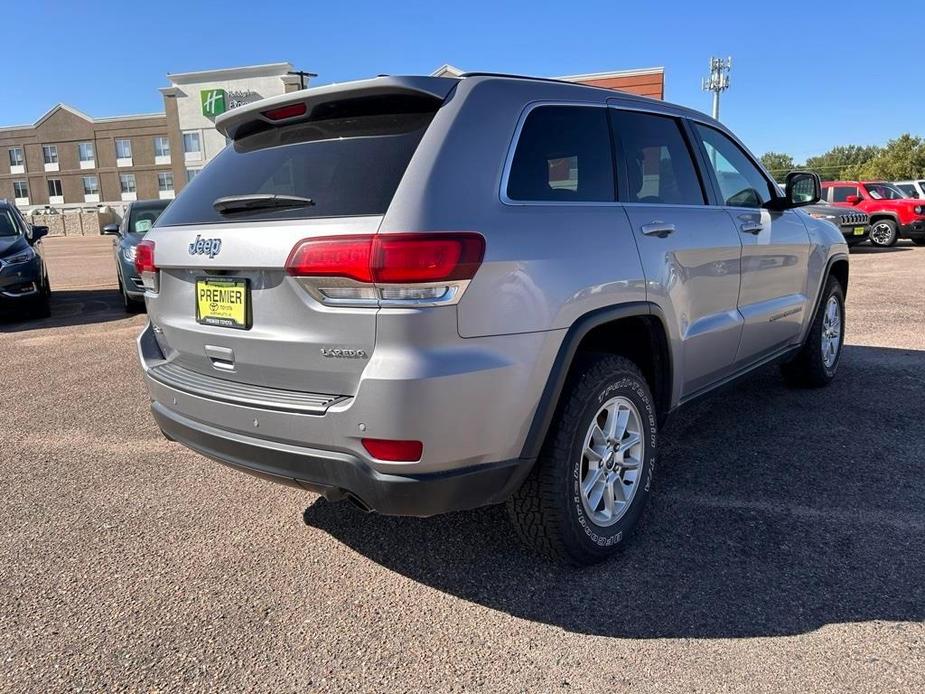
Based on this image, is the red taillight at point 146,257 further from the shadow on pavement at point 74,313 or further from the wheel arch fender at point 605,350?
the shadow on pavement at point 74,313

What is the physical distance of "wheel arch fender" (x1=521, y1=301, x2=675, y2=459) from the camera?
249 cm

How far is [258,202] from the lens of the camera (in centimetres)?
259

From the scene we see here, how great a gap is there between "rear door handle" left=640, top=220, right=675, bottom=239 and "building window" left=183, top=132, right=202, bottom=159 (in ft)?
175

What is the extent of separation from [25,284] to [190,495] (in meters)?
7.28

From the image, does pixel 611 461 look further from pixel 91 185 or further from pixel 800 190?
pixel 91 185

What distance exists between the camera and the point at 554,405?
8.29 ft

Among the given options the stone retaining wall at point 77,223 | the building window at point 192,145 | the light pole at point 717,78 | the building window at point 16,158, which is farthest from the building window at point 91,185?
the light pole at point 717,78

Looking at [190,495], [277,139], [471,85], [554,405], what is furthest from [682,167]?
[190,495]

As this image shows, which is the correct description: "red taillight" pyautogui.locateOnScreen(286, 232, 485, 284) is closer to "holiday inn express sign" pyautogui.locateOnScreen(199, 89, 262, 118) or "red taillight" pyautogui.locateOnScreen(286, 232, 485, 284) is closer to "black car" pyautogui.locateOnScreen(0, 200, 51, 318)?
"black car" pyautogui.locateOnScreen(0, 200, 51, 318)

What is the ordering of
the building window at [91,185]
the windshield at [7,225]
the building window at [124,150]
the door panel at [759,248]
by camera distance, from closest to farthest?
the door panel at [759,248] → the windshield at [7,225] → the building window at [124,150] → the building window at [91,185]

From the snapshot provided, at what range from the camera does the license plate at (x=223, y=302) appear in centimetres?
255

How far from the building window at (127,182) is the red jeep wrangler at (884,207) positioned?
59967 millimetres

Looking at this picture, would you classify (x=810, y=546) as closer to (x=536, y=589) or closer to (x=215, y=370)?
(x=536, y=589)

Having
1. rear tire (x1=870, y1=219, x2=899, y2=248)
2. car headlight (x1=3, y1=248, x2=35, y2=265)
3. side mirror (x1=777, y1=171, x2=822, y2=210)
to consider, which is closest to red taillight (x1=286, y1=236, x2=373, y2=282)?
side mirror (x1=777, y1=171, x2=822, y2=210)
